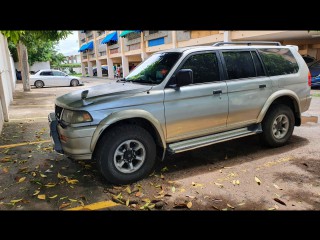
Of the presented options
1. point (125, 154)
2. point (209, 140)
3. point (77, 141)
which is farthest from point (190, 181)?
point (77, 141)

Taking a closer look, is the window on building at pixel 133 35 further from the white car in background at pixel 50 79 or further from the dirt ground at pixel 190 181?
the dirt ground at pixel 190 181

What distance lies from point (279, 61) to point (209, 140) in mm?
2244

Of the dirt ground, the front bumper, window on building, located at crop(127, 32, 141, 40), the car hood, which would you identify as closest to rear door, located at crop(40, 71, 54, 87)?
window on building, located at crop(127, 32, 141, 40)

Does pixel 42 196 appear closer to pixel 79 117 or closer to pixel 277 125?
pixel 79 117

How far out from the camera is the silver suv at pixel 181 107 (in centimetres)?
366

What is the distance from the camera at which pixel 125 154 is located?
3836mm

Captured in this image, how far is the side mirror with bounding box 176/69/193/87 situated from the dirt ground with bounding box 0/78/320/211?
1.43m

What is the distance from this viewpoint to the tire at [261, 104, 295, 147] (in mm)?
5044

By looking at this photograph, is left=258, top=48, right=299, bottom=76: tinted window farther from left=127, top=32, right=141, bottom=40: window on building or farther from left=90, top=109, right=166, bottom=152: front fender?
left=127, top=32, right=141, bottom=40: window on building
